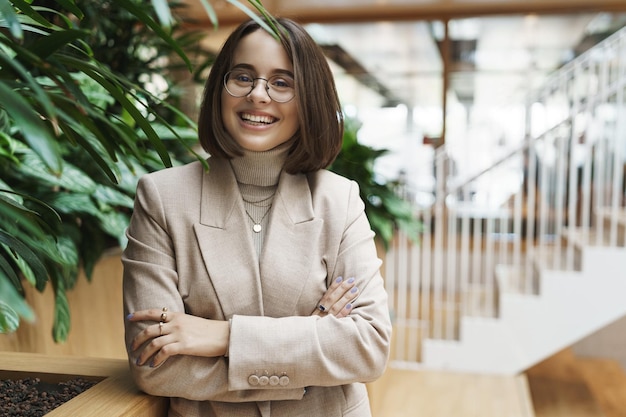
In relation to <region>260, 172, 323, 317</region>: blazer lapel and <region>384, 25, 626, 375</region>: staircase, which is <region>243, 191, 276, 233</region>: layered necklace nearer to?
<region>260, 172, 323, 317</region>: blazer lapel

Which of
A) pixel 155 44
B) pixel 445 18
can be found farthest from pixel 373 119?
pixel 155 44

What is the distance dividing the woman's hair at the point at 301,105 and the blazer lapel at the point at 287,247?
70mm

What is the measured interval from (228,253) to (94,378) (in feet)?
1.25

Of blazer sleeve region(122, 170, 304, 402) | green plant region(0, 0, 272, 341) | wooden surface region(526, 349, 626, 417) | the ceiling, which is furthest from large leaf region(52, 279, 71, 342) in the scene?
the ceiling

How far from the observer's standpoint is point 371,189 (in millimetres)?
3547

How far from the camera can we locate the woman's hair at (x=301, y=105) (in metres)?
1.25

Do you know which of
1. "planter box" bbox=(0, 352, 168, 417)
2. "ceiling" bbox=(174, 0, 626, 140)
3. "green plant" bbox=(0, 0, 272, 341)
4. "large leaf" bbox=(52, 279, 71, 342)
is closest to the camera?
"green plant" bbox=(0, 0, 272, 341)

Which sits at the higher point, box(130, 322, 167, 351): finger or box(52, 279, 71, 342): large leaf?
box(130, 322, 167, 351): finger

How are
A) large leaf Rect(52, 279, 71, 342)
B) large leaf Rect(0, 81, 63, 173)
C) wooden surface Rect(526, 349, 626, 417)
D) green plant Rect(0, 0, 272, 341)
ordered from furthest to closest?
wooden surface Rect(526, 349, 626, 417), large leaf Rect(52, 279, 71, 342), green plant Rect(0, 0, 272, 341), large leaf Rect(0, 81, 63, 173)

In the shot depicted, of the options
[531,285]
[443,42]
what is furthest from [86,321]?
[443,42]

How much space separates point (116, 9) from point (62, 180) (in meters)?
1.39

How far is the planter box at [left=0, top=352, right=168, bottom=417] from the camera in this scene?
1.10 m

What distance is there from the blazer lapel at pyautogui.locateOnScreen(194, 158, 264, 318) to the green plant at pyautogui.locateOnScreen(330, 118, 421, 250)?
2.23 meters

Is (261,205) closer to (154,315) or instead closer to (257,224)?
(257,224)
